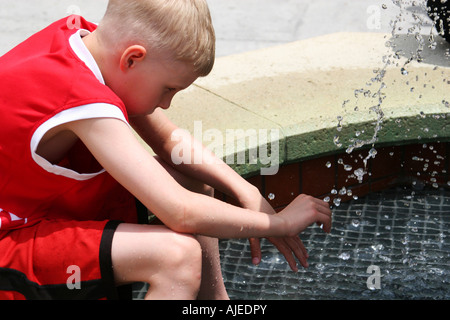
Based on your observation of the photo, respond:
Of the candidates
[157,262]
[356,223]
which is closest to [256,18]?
[356,223]

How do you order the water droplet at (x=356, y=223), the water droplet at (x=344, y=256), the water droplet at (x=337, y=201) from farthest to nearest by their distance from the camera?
the water droplet at (x=337, y=201) → the water droplet at (x=356, y=223) → the water droplet at (x=344, y=256)

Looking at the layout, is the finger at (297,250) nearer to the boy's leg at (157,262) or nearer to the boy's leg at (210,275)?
the boy's leg at (210,275)

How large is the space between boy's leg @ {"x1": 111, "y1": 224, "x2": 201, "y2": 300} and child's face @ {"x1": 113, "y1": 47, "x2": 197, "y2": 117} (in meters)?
0.35

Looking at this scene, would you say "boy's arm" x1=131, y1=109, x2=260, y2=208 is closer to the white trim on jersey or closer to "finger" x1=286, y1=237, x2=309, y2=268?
"finger" x1=286, y1=237, x2=309, y2=268

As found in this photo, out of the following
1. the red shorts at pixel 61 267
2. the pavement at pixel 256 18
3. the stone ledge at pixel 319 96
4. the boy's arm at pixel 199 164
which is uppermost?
the pavement at pixel 256 18

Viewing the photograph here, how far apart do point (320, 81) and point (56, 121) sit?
182 centimetres

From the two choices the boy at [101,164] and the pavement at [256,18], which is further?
the pavement at [256,18]

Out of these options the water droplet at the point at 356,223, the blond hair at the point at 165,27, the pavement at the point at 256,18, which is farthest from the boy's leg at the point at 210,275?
the pavement at the point at 256,18

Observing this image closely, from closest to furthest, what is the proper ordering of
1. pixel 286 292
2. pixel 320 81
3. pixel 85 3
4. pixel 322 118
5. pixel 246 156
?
pixel 286 292, pixel 246 156, pixel 322 118, pixel 320 81, pixel 85 3

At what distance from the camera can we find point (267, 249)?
2617 millimetres

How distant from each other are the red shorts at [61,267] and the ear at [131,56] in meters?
0.41

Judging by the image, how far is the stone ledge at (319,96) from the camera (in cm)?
274

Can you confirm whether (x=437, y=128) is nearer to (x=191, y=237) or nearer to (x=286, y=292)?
(x=286, y=292)

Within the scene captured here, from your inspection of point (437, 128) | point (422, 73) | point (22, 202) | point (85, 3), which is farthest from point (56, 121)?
point (85, 3)
